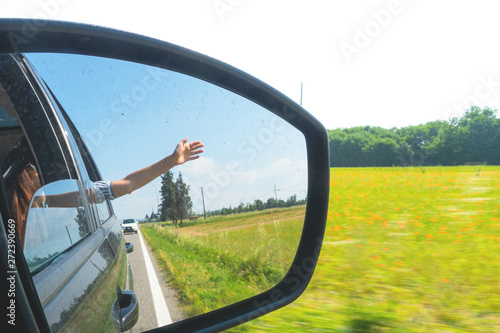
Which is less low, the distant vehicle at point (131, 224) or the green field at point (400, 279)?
the distant vehicle at point (131, 224)

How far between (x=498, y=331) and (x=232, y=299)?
3010 millimetres

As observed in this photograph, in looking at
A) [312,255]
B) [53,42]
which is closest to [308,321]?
[312,255]

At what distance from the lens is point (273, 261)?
176 cm

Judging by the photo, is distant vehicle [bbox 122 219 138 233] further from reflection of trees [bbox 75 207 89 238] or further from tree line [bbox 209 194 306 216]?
reflection of trees [bbox 75 207 89 238]

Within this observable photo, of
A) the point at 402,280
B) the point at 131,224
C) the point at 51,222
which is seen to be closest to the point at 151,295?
the point at 131,224

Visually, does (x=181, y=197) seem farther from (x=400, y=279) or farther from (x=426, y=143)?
(x=426, y=143)

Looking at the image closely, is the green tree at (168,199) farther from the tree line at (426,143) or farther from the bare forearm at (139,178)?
the tree line at (426,143)

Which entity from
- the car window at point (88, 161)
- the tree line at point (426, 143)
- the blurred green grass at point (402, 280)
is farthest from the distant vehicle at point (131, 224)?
the tree line at point (426, 143)

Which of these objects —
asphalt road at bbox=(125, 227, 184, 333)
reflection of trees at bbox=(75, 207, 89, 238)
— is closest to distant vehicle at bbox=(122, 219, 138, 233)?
asphalt road at bbox=(125, 227, 184, 333)

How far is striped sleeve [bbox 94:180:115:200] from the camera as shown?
3.45 feet

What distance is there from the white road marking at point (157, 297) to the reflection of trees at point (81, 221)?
33 centimetres

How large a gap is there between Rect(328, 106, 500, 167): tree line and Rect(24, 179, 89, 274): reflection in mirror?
8163cm

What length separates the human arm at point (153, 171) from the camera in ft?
3.25

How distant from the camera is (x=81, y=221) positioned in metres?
1.42
